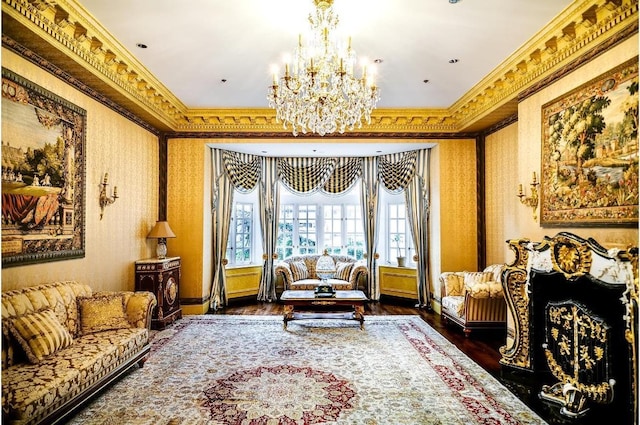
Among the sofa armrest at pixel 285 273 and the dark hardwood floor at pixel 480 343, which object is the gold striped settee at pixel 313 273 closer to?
the sofa armrest at pixel 285 273

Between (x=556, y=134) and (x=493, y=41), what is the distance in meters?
1.12

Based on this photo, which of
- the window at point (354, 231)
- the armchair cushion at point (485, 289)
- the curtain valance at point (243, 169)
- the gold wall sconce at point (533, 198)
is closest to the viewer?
the gold wall sconce at point (533, 198)

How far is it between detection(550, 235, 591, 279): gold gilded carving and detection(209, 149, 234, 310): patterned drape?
5.28 metres

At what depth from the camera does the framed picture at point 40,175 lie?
139 inches

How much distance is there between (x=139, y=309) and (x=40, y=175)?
5.15 feet

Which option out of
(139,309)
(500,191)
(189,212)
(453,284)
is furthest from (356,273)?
(139,309)

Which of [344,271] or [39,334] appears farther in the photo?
[344,271]

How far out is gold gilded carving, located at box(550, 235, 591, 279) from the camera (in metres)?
3.26

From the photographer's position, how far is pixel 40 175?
389 cm

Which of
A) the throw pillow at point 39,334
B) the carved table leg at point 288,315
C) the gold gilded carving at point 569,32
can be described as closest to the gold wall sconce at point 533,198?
the gold gilded carving at point 569,32

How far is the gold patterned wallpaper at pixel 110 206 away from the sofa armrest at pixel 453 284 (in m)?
4.37

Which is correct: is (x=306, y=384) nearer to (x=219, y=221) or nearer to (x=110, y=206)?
(x=110, y=206)

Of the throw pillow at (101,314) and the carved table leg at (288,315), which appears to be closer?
the throw pillow at (101,314)

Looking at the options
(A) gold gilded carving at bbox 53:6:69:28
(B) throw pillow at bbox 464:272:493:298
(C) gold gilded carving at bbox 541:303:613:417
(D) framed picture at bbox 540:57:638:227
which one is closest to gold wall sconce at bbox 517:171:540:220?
(D) framed picture at bbox 540:57:638:227
